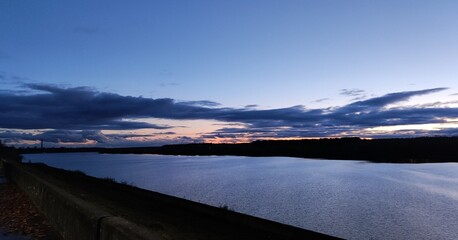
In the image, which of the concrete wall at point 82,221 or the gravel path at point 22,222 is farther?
the gravel path at point 22,222

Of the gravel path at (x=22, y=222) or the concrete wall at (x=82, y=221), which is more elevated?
the concrete wall at (x=82, y=221)

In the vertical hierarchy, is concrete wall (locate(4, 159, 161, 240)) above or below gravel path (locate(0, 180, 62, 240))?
above

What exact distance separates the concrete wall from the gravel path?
20cm

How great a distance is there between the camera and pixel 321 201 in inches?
994

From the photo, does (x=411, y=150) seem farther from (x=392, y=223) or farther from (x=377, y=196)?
(x=392, y=223)

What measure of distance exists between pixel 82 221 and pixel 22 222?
4487 millimetres

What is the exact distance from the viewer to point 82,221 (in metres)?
6.50

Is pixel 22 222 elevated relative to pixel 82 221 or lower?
lower

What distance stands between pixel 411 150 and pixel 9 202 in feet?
329

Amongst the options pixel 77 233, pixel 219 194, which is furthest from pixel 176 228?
pixel 219 194

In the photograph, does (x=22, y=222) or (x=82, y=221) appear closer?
(x=82, y=221)

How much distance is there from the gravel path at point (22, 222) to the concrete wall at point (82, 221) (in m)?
0.20

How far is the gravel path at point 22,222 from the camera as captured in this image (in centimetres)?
841

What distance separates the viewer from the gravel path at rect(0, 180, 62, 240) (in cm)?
841
